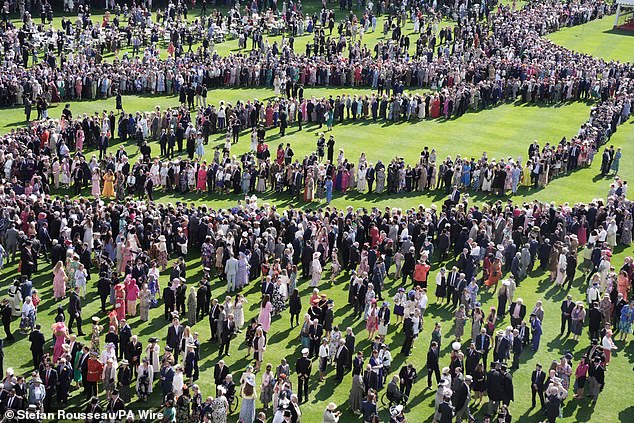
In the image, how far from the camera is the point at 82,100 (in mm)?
47750

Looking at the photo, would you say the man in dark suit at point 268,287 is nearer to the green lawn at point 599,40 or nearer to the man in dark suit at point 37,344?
the man in dark suit at point 37,344

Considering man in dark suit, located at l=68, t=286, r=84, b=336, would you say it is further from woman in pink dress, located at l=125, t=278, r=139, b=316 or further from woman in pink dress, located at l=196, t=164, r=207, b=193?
woman in pink dress, located at l=196, t=164, r=207, b=193

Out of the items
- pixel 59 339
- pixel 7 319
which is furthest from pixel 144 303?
pixel 7 319

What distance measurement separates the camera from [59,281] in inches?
1101

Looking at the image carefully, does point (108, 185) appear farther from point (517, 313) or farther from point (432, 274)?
point (517, 313)

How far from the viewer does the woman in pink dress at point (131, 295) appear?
2697cm

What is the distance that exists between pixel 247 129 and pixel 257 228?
48.1ft

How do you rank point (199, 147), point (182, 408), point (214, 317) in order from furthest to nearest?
point (199, 147) → point (214, 317) → point (182, 408)

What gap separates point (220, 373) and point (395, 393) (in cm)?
448

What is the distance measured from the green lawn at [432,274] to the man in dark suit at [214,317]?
0.36m

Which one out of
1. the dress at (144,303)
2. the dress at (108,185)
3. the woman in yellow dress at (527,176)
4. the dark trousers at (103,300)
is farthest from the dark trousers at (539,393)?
the dress at (108,185)

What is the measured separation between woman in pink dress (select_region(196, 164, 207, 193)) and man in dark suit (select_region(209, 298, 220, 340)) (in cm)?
1169

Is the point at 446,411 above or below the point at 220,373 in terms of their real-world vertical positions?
below

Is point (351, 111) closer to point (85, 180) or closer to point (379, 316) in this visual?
point (85, 180)
